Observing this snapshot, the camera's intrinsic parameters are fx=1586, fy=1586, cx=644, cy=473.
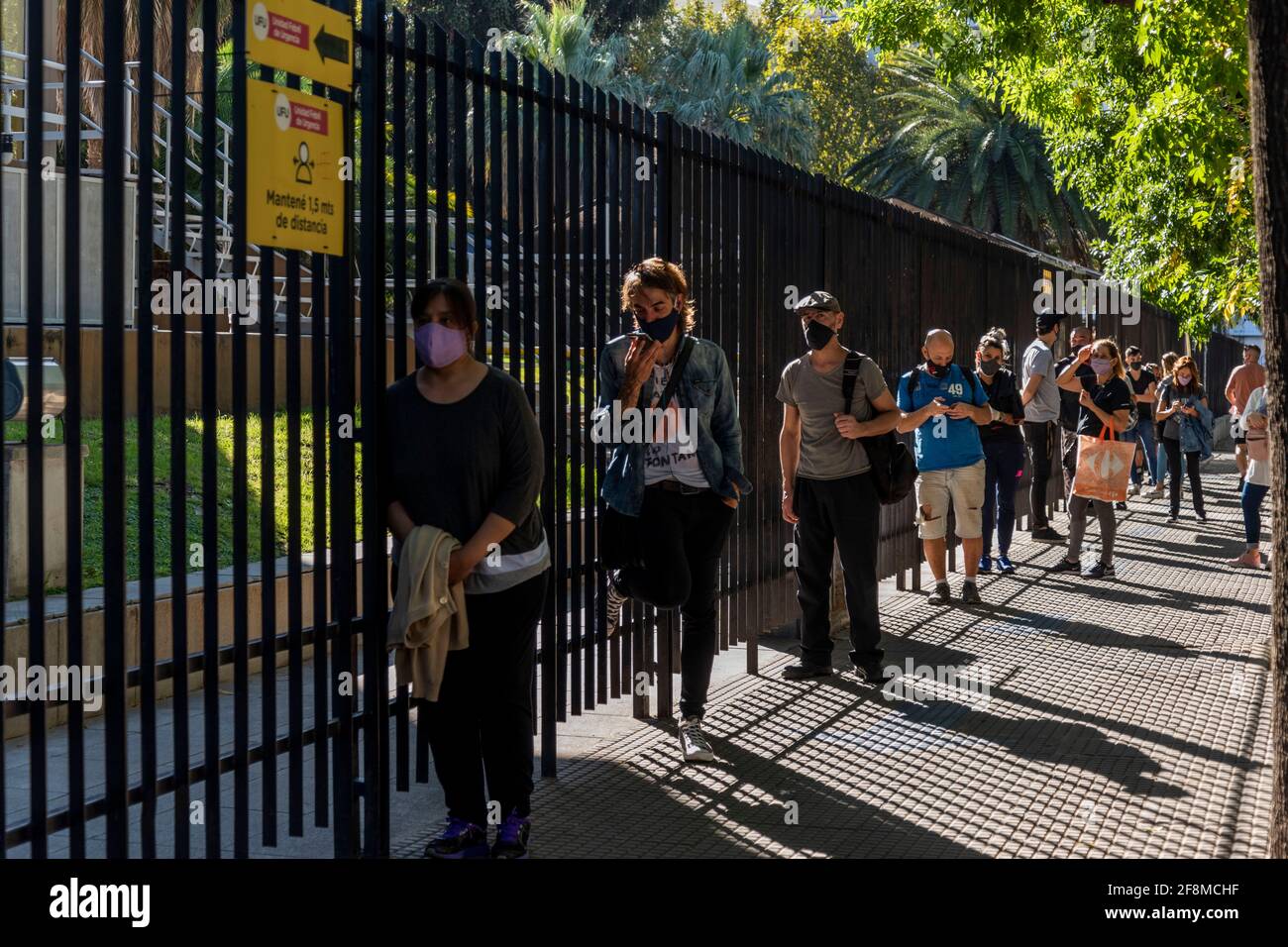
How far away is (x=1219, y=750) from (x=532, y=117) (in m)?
4.14

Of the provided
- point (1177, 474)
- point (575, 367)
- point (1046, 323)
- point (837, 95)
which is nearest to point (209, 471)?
point (575, 367)

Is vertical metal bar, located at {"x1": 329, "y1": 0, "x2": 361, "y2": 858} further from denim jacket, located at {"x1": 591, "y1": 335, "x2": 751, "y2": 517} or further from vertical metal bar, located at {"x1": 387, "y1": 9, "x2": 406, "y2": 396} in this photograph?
denim jacket, located at {"x1": 591, "y1": 335, "x2": 751, "y2": 517}

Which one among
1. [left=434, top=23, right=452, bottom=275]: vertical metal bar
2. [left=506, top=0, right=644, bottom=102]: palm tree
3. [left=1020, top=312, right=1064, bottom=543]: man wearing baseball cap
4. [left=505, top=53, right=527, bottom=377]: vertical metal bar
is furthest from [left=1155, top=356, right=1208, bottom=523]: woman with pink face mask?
[left=506, top=0, right=644, bottom=102]: palm tree

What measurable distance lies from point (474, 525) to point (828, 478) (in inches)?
142

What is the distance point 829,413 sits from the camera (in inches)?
332

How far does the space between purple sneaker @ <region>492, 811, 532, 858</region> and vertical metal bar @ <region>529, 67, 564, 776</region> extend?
1.14 metres

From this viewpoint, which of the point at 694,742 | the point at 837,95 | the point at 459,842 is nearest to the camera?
the point at 459,842

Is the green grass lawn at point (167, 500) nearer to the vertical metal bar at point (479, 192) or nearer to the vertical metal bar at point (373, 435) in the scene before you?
the vertical metal bar at point (479, 192)

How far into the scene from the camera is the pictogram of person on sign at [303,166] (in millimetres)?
4922

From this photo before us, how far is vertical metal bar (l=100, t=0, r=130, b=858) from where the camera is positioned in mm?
3975

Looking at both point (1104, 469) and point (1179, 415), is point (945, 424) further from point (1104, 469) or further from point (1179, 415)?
point (1179, 415)

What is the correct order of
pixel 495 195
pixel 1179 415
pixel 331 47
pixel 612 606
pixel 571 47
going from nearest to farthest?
pixel 331 47 → pixel 495 195 → pixel 612 606 → pixel 1179 415 → pixel 571 47

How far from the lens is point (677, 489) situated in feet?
21.9
